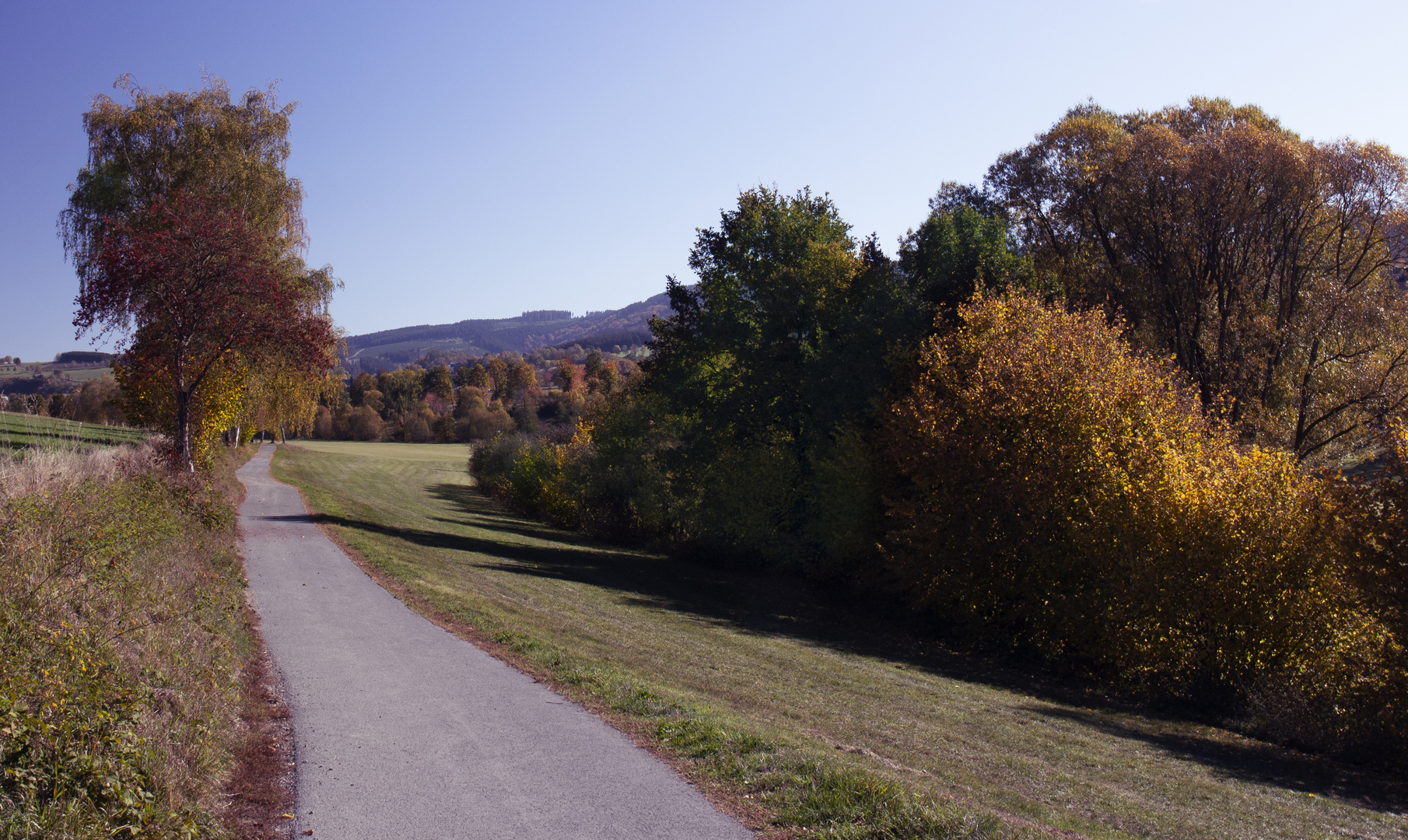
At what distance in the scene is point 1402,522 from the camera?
12.9m

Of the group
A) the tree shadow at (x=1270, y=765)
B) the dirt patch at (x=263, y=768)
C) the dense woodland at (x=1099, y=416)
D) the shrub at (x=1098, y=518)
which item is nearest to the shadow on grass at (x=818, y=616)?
the tree shadow at (x=1270, y=765)

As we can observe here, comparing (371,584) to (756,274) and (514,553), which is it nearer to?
(514,553)

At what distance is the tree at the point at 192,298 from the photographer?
19.0m

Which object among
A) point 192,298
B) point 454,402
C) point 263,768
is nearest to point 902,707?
point 263,768

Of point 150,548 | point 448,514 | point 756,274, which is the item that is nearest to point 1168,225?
point 756,274

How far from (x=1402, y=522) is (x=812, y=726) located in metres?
10.5

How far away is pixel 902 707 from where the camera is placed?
12070 mm

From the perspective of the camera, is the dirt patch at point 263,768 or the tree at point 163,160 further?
the tree at point 163,160

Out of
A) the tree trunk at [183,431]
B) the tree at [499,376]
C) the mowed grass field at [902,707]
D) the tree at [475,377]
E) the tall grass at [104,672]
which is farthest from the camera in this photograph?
the tree at [475,377]

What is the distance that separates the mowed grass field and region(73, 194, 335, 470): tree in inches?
215

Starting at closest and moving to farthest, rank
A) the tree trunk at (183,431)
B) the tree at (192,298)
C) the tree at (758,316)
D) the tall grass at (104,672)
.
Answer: the tall grass at (104,672), the tree at (192,298), the tree trunk at (183,431), the tree at (758,316)

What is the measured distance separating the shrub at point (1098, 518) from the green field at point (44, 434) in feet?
60.4

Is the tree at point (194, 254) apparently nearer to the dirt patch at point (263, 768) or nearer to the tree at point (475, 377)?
the dirt patch at point (263, 768)

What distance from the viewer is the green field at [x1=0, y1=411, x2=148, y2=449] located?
15539mm
